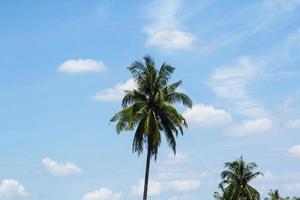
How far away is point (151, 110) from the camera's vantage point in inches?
1825

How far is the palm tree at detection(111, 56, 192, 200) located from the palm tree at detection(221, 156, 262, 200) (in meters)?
38.8

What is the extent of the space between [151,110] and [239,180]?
40.8m

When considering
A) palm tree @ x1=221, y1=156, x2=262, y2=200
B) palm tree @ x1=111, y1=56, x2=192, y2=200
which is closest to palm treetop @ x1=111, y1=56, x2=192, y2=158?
palm tree @ x1=111, y1=56, x2=192, y2=200

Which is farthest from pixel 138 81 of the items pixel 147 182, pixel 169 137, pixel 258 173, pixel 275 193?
pixel 275 193

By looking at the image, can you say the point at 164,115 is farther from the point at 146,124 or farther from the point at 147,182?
the point at 147,182

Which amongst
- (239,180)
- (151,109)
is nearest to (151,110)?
(151,109)

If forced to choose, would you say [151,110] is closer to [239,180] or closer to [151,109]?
[151,109]

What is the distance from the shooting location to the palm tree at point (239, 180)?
272 ft

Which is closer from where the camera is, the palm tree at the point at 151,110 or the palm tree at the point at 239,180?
the palm tree at the point at 151,110

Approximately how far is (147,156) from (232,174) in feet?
135

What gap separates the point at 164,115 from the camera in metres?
46.7

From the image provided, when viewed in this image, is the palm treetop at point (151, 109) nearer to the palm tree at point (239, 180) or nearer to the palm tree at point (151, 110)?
the palm tree at point (151, 110)

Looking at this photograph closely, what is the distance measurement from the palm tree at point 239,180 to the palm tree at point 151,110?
38.8 meters

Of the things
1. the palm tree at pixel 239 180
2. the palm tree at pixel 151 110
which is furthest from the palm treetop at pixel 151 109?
the palm tree at pixel 239 180
